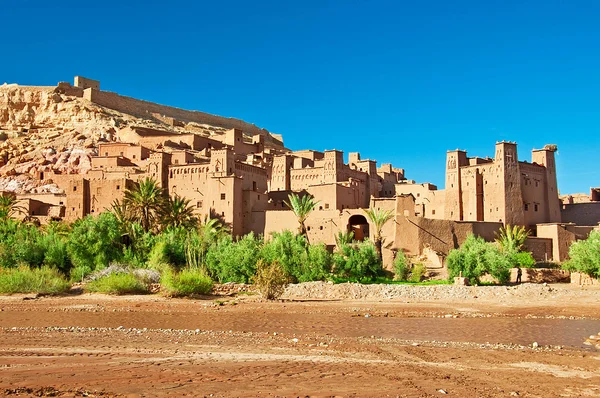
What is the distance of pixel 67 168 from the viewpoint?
47.9 m

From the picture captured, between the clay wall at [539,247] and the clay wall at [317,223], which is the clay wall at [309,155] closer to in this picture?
the clay wall at [317,223]

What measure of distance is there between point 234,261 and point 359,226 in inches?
357

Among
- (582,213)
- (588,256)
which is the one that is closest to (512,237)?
(588,256)

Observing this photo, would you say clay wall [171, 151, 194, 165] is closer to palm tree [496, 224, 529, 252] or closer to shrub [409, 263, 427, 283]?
shrub [409, 263, 427, 283]

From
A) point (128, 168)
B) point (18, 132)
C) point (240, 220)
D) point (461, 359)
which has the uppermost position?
point (18, 132)

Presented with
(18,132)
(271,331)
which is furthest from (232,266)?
(18,132)

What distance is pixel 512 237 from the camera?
37.6 m

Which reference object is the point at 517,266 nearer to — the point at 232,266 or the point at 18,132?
the point at 232,266

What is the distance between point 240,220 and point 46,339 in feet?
73.3

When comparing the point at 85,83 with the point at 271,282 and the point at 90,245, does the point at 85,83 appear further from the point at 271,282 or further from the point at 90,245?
the point at 271,282

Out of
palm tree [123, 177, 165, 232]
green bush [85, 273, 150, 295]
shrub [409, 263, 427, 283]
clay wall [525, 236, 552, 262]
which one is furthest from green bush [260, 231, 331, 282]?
clay wall [525, 236, 552, 262]

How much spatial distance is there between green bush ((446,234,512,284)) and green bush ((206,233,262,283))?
31.2 feet

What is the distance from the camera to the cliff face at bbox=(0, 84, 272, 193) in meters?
48.2

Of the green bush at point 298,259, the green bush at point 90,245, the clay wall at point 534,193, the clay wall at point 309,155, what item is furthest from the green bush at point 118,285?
the clay wall at point 534,193
